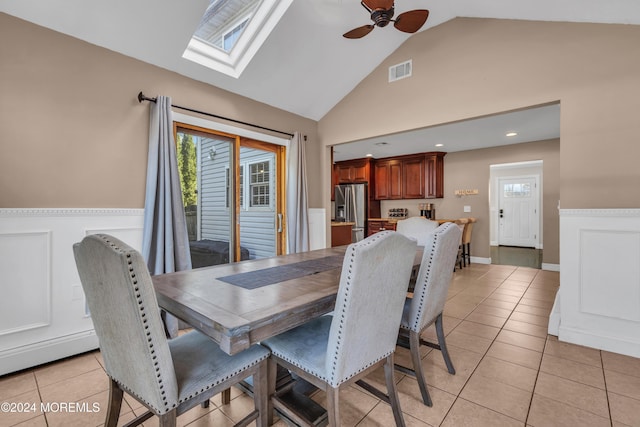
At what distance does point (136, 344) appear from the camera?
1.03 metres

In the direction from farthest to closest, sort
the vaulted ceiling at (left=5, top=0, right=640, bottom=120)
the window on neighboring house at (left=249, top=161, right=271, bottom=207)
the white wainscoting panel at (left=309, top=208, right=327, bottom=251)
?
the white wainscoting panel at (left=309, top=208, right=327, bottom=251)
the window on neighboring house at (left=249, top=161, right=271, bottom=207)
the vaulted ceiling at (left=5, top=0, right=640, bottom=120)

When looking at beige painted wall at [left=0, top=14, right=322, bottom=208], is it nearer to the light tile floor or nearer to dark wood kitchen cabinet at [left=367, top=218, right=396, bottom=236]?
the light tile floor

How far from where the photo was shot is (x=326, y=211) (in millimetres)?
4348

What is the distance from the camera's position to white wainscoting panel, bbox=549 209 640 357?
227 cm

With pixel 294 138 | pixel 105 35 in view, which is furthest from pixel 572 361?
pixel 105 35

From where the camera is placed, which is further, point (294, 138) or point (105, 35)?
point (294, 138)

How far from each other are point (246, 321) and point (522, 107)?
308cm

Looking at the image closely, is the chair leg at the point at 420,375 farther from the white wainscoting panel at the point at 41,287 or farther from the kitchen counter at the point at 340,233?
the kitchen counter at the point at 340,233

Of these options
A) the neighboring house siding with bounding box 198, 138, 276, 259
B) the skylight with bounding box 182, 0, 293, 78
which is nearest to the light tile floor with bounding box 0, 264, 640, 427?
the neighboring house siding with bounding box 198, 138, 276, 259

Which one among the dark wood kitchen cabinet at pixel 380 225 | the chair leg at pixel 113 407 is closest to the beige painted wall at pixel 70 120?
the chair leg at pixel 113 407

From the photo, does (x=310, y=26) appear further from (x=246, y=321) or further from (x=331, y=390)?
(x=331, y=390)

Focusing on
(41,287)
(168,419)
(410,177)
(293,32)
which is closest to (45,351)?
(41,287)

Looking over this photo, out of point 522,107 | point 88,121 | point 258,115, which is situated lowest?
point 88,121

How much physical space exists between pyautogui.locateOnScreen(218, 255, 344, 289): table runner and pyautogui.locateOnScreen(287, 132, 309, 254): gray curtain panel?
1612mm
